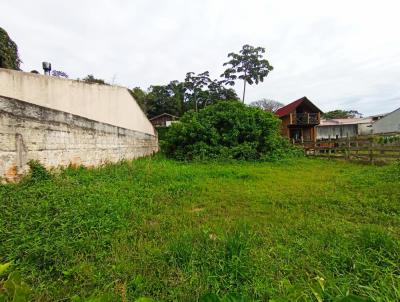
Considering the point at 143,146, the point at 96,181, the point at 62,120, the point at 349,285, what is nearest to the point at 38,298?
the point at 349,285

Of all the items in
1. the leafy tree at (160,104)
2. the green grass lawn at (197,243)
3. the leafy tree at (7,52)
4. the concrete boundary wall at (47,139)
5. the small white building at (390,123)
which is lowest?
the green grass lawn at (197,243)

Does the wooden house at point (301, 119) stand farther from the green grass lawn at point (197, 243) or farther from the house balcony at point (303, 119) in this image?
the green grass lawn at point (197, 243)

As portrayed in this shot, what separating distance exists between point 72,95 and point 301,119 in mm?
20372

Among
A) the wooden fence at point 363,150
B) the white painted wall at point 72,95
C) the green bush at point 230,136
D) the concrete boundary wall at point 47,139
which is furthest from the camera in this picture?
the green bush at point 230,136

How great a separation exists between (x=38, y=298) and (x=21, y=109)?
143 inches

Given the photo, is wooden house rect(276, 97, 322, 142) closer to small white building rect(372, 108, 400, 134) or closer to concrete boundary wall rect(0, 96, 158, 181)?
small white building rect(372, 108, 400, 134)

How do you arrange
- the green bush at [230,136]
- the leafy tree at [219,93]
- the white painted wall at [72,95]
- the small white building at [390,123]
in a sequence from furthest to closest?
1. the leafy tree at [219,93]
2. the small white building at [390,123]
3. the green bush at [230,136]
4. the white painted wall at [72,95]

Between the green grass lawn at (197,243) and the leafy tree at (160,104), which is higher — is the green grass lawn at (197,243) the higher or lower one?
the lower one

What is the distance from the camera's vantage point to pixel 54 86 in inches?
341

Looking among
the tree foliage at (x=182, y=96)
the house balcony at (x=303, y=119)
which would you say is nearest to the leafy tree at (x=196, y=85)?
the tree foliage at (x=182, y=96)

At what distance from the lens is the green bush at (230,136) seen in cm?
1101

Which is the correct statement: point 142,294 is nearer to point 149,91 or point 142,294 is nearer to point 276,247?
point 276,247

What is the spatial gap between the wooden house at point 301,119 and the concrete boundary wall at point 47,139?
19445mm

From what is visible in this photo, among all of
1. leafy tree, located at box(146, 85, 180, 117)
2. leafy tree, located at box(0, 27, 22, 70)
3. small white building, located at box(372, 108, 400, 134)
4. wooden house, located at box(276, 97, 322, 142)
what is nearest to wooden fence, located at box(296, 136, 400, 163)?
wooden house, located at box(276, 97, 322, 142)
